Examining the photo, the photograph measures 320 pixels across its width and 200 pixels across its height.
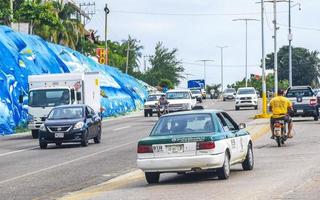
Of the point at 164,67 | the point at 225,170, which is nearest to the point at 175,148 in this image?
the point at 225,170

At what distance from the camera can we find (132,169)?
1989 centimetres

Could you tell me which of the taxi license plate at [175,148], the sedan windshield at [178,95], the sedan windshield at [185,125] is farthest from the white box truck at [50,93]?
the taxi license plate at [175,148]

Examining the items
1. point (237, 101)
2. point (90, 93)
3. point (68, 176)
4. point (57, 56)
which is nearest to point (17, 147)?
point (90, 93)

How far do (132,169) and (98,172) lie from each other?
87 centimetres

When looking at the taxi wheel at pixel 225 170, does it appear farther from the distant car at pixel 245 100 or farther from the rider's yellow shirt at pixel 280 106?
the distant car at pixel 245 100

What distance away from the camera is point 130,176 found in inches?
713

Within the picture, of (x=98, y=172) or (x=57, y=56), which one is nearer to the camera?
(x=98, y=172)

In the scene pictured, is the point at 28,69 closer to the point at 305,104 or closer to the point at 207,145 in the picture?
the point at 305,104

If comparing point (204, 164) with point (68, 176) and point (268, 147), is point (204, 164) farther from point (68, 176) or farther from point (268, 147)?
point (268, 147)

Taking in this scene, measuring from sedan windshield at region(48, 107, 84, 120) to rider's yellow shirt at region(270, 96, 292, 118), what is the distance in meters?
8.09

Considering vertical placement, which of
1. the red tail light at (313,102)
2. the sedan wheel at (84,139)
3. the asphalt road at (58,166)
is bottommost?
the asphalt road at (58,166)

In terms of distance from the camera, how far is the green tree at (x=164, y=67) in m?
138

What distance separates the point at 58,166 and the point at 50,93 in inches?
607

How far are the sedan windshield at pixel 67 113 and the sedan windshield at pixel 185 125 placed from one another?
45.0ft
